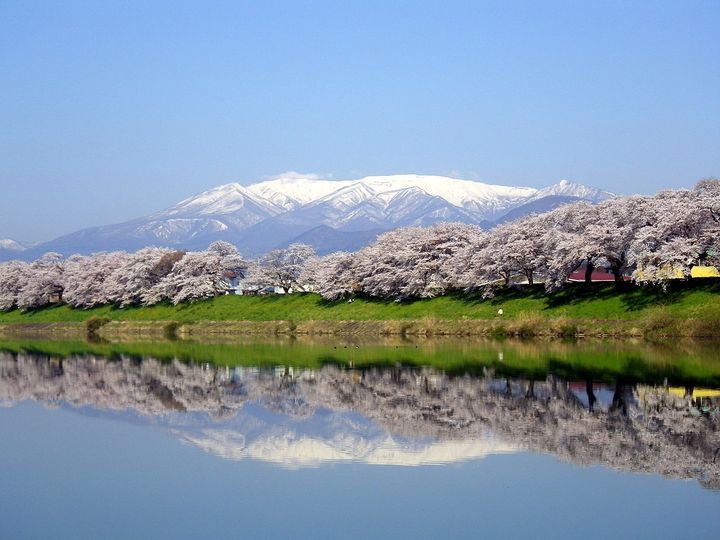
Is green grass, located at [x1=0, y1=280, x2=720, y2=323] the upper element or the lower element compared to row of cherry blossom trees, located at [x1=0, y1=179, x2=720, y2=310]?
lower

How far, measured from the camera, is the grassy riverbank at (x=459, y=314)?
5141cm

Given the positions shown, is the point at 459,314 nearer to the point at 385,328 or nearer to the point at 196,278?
the point at 385,328

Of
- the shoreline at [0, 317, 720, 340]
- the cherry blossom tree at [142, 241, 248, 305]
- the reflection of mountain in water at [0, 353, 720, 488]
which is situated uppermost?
the cherry blossom tree at [142, 241, 248, 305]

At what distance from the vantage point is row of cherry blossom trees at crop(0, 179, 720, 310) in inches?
2199

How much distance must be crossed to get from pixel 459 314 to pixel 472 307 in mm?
1067

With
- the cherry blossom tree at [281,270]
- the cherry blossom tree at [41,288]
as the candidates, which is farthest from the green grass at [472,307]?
the cherry blossom tree at [41,288]

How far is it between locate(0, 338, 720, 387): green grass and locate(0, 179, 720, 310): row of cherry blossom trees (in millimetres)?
9451

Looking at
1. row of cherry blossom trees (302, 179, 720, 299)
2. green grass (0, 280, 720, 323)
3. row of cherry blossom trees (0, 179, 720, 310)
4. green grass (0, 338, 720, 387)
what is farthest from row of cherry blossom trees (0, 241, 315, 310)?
green grass (0, 338, 720, 387)

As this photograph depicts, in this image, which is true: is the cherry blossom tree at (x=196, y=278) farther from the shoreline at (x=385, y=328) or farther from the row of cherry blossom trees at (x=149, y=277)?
the shoreline at (x=385, y=328)

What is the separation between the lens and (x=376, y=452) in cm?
2092

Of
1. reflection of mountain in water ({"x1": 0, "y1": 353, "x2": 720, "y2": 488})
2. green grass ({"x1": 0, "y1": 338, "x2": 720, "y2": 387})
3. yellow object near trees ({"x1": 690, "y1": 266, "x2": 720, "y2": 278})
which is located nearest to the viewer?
reflection of mountain in water ({"x1": 0, "y1": 353, "x2": 720, "y2": 488})

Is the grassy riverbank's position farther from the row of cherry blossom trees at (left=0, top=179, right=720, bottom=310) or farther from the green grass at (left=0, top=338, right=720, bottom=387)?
the green grass at (left=0, top=338, right=720, bottom=387)

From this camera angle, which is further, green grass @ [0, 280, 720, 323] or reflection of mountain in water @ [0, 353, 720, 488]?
green grass @ [0, 280, 720, 323]

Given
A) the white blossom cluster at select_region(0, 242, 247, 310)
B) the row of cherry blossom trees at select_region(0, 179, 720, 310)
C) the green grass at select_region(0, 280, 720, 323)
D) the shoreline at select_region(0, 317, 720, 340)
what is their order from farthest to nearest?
1. the white blossom cluster at select_region(0, 242, 247, 310)
2. the row of cherry blossom trees at select_region(0, 179, 720, 310)
3. the green grass at select_region(0, 280, 720, 323)
4. the shoreline at select_region(0, 317, 720, 340)
